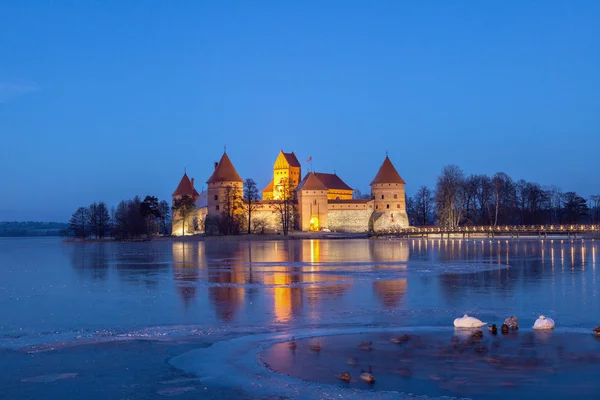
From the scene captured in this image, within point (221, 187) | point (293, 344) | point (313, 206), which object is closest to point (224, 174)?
point (221, 187)

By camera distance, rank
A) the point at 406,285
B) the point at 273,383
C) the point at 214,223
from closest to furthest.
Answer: the point at 273,383 → the point at 406,285 → the point at 214,223

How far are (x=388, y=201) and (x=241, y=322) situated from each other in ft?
206

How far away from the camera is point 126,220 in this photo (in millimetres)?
70062

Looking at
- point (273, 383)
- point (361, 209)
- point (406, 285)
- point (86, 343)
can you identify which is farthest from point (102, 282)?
point (361, 209)

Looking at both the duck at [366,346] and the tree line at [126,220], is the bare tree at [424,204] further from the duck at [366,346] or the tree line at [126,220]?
the duck at [366,346]

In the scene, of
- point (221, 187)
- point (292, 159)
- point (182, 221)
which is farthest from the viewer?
point (292, 159)

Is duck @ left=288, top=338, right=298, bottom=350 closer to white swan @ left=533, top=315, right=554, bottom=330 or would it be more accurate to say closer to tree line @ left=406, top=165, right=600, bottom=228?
white swan @ left=533, top=315, right=554, bottom=330

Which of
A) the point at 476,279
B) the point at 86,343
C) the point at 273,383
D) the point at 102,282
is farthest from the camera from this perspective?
the point at 102,282

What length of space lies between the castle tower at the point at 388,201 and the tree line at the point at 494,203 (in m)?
3.71

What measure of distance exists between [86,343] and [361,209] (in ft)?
212

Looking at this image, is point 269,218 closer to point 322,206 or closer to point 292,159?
point 322,206

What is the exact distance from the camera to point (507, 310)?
36.7ft

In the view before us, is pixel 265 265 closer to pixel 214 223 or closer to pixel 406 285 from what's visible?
pixel 406 285

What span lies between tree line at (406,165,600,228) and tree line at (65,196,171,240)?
30.7 m
